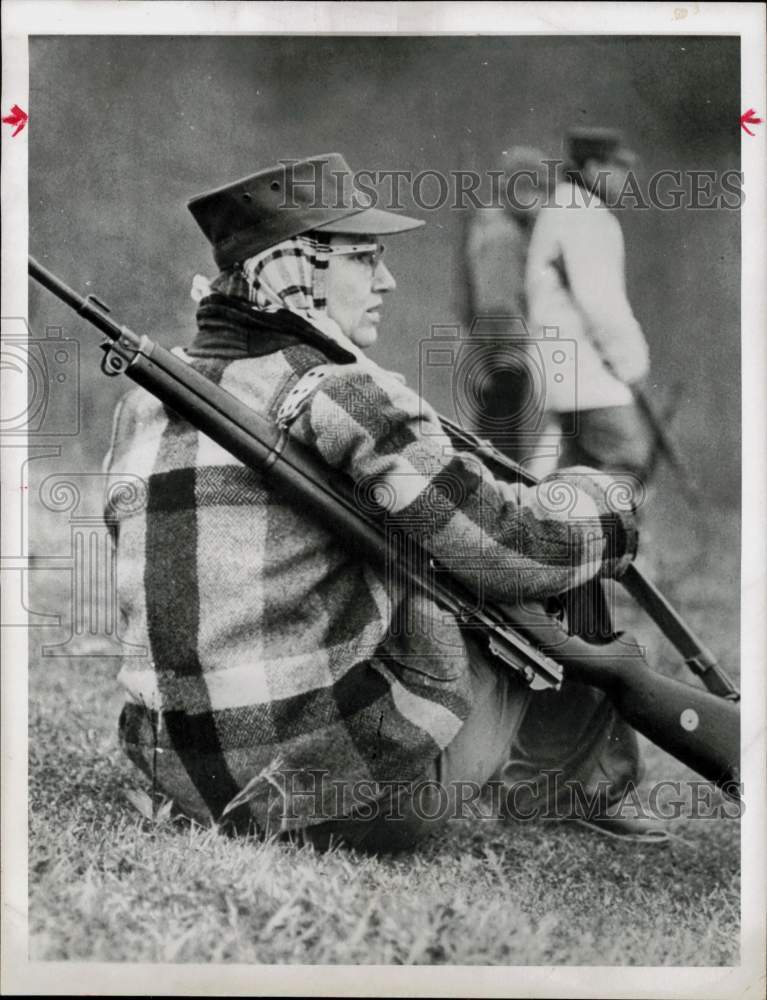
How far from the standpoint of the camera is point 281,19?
2.43 metres

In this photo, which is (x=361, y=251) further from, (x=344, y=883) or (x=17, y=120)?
(x=344, y=883)

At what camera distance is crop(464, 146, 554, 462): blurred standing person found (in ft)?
7.90

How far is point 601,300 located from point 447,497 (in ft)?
2.05

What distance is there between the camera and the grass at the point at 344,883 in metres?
2.34

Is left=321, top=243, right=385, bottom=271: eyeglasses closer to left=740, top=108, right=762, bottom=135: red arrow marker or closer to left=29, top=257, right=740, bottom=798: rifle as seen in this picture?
left=29, top=257, right=740, bottom=798: rifle

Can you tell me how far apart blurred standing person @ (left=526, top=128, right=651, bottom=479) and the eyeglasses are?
371mm

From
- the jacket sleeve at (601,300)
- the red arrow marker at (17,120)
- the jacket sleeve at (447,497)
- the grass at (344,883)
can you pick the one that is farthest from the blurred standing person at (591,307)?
the red arrow marker at (17,120)

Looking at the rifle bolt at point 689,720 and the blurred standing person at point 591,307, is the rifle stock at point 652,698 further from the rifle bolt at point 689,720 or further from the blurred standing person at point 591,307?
the blurred standing person at point 591,307

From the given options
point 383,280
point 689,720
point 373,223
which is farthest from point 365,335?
point 689,720

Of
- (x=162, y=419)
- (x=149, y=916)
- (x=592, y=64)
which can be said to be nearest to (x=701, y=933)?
(x=149, y=916)

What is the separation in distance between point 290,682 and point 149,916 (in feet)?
2.14

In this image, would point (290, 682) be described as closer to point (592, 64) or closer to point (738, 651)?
point (738, 651)

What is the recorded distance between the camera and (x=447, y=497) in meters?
2.33

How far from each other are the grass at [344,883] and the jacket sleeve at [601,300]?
0.43m
